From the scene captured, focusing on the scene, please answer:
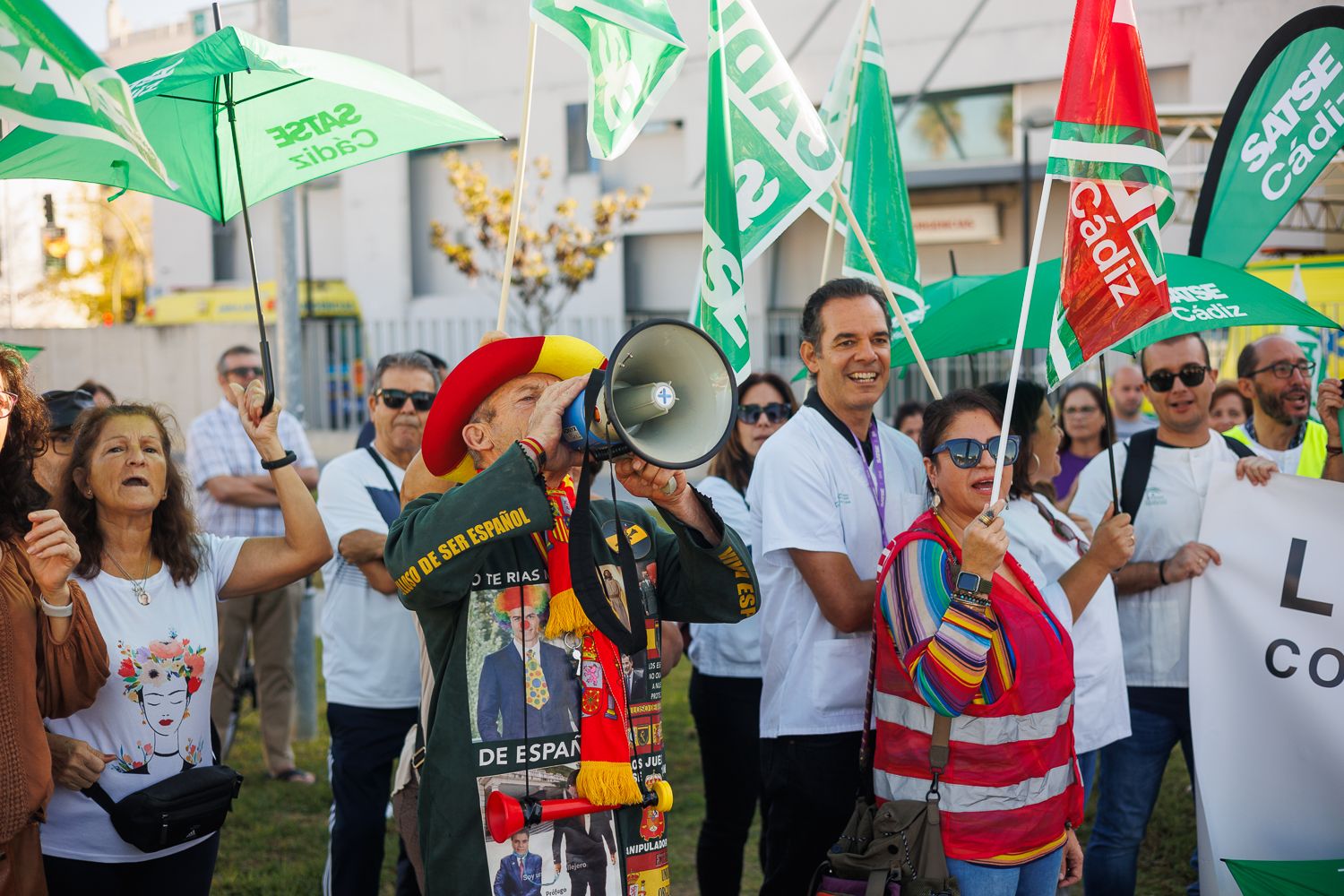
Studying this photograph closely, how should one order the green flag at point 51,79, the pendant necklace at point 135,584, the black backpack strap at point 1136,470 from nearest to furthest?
the green flag at point 51,79 < the pendant necklace at point 135,584 < the black backpack strap at point 1136,470

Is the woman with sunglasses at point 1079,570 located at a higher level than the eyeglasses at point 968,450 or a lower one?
lower

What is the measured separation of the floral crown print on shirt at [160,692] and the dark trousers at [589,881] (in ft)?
4.20

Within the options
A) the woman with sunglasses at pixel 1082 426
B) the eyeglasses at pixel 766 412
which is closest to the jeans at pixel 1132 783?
the eyeglasses at pixel 766 412

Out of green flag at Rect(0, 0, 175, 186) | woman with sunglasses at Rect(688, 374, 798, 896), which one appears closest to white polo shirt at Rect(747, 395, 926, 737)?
woman with sunglasses at Rect(688, 374, 798, 896)

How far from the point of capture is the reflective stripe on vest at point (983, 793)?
123 inches

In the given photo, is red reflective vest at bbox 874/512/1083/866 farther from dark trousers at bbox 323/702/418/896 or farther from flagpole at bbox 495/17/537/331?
dark trousers at bbox 323/702/418/896

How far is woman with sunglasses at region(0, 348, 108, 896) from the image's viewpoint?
280 cm

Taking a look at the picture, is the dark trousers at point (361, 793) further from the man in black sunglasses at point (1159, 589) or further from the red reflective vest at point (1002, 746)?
the man in black sunglasses at point (1159, 589)

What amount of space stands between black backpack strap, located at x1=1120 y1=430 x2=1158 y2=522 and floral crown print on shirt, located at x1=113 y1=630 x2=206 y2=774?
296 cm

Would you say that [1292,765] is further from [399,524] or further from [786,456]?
[399,524]

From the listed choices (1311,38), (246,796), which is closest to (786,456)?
(1311,38)

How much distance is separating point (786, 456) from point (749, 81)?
1.29 metres

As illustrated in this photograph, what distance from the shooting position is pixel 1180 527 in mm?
4289

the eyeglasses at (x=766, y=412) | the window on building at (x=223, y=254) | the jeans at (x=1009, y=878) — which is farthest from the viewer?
the window on building at (x=223, y=254)
